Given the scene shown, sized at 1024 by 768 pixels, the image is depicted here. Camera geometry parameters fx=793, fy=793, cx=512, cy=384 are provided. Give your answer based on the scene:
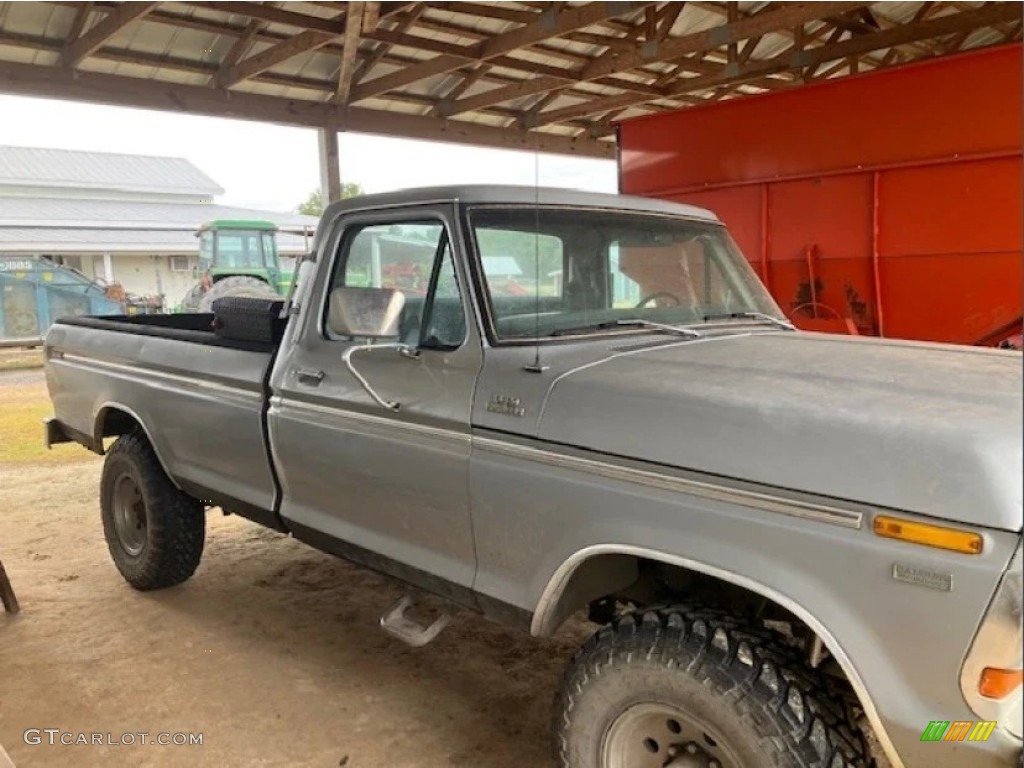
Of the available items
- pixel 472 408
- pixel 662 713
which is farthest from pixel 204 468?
pixel 662 713

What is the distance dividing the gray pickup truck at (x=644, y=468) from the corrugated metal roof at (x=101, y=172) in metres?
31.5

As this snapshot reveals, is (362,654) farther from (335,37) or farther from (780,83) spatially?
(780,83)

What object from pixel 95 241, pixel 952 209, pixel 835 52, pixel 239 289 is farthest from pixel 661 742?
pixel 95 241

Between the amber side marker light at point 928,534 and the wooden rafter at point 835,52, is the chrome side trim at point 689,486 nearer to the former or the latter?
the amber side marker light at point 928,534

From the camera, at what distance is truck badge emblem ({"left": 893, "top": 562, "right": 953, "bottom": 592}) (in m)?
1.61

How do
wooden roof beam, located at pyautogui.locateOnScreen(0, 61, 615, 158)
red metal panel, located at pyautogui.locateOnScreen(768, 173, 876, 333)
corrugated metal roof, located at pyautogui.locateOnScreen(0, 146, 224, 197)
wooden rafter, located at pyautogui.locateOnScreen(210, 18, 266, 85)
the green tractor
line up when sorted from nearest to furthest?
red metal panel, located at pyautogui.locateOnScreen(768, 173, 876, 333)
wooden roof beam, located at pyautogui.locateOnScreen(0, 61, 615, 158)
wooden rafter, located at pyautogui.locateOnScreen(210, 18, 266, 85)
the green tractor
corrugated metal roof, located at pyautogui.locateOnScreen(0, 146, 224, 197)

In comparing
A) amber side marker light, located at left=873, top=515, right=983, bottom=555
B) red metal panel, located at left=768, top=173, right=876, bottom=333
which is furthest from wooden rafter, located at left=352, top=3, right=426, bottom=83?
amber side marker light, located at left=873, top=515, right=983, bottom=555

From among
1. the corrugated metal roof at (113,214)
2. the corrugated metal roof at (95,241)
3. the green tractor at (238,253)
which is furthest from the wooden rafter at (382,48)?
the corrugated metal roof at (113,214)

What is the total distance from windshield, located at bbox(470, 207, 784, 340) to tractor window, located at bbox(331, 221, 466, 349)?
6.0 inches

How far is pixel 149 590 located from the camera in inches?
177

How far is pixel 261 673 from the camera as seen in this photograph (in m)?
3.59

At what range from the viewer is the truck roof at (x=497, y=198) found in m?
2.84

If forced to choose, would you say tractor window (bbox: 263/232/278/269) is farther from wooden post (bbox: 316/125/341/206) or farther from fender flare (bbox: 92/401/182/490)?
fender flare (bbox: 92/401/182/490)

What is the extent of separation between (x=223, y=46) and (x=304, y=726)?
785 centimetres
